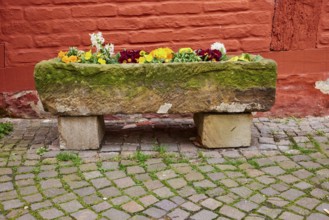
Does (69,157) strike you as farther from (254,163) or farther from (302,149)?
(302,149)

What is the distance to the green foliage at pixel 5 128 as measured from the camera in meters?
4.10

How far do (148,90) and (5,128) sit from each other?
1646mm

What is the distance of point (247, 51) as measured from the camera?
4512 millimetres

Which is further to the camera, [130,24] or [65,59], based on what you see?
[130,24]

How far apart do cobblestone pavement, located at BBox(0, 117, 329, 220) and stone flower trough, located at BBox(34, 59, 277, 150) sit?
1.10ft

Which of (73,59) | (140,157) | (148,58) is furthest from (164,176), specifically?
(73,59)

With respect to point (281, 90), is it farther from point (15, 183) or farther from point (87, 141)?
point (15, 183)

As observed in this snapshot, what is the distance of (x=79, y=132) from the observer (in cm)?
364

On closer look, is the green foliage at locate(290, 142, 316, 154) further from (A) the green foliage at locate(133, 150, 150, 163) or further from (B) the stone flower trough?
(A) the green foliage at locate(133, 150, 150, 163)

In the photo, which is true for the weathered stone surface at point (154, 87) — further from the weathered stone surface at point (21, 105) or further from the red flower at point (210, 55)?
the weathered stone surface at point (21, 105)

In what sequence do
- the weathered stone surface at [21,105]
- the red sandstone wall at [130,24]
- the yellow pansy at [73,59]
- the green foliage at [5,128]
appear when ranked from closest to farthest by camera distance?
1. the yellow pansy at [73,59]
2. the green foliage at [5,128]
3. the red sandstone wall at [130,24]
4. the weathered stone surface at [21,105]

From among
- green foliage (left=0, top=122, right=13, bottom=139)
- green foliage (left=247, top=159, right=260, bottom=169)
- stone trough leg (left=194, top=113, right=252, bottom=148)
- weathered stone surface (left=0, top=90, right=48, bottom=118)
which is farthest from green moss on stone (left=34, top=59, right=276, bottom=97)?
weathered stone surface (left=0, top=90, right=48, bottom=118)

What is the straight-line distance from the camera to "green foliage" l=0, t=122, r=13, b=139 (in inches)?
162

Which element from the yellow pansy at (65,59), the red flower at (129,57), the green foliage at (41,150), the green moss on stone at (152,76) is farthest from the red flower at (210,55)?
the green foliage at (41,150)
